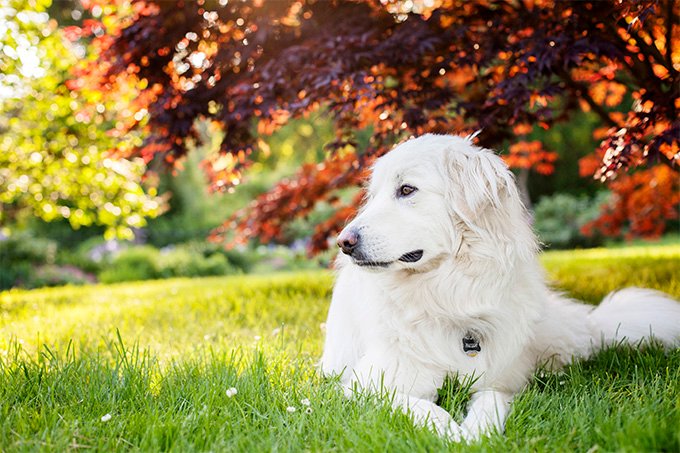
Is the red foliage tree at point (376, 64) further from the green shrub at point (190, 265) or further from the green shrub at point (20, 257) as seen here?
the green shrub at point (190, 265)

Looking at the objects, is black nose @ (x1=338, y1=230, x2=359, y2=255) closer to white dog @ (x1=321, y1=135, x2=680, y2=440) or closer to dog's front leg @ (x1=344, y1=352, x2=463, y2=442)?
white dog @ (x1=321, y1=135, x2=680, y2=440)

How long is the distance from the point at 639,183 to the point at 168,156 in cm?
593

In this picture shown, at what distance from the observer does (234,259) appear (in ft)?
42.7

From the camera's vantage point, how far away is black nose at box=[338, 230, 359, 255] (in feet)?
7.66

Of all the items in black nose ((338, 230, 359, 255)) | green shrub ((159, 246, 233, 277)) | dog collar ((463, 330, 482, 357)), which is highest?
black nose ((338, 230, 359, 255))

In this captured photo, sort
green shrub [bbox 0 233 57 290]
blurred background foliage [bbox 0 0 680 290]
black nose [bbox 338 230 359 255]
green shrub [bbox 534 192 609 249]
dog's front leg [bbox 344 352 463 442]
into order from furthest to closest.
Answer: green shrub [bbox 534 192 609 249], green shrub [bbox 0 233 57 290], blurred background foliage [bbox 0 0 680 290], black nose [bbox 338 230 359 255], dog's front leg [bbox 344 352 463 442]

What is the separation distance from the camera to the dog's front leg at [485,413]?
2.02 m

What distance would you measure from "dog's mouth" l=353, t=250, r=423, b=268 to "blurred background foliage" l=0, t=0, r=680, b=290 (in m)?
1.56

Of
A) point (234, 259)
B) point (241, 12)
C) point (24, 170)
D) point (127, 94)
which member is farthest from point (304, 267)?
point (241, 12)

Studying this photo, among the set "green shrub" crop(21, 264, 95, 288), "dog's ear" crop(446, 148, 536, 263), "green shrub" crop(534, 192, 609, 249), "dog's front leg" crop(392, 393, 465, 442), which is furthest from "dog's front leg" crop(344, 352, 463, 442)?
"green shrub" crop(534, 192, 609, 249)

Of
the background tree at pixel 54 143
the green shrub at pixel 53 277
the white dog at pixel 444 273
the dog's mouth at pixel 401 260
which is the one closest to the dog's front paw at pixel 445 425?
the white dog at pixel 444 273

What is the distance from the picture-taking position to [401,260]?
2.38 m

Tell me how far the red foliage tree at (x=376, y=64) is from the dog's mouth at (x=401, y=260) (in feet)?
4.32

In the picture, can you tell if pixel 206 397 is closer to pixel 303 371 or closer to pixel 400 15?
pixel 303 371
